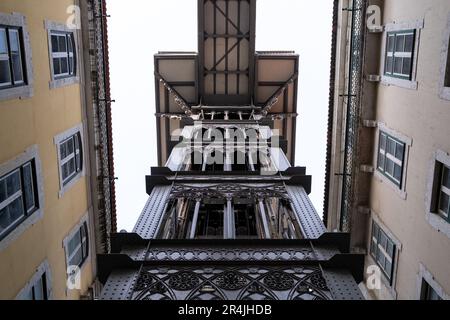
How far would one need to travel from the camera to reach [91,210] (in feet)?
54.9

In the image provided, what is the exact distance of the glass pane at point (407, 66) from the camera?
1321cm

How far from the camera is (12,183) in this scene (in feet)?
33.6

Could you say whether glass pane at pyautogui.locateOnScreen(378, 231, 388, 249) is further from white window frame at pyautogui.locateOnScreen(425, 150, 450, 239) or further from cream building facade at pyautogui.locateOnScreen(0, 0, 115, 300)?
cream building facade at pyautogui.locateOnScreen(0, 0, 115, 300)

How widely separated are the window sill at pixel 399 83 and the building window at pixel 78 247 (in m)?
11.6

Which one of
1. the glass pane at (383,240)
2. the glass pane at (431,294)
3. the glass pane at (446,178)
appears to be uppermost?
the glass pane at (446,178)

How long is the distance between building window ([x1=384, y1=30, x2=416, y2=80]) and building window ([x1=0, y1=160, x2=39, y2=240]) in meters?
11.1

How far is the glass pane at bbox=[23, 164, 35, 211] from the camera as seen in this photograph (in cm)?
1096

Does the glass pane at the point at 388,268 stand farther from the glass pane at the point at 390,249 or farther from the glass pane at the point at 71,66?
the glass pane at the point at 71,66

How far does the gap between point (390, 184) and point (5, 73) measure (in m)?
11.9

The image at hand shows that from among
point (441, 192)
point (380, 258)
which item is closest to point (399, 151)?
point (441, 192)

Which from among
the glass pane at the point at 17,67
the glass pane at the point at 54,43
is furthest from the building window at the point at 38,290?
the glass pane at the point at 54,43

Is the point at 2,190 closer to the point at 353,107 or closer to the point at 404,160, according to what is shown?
the point at 404,160

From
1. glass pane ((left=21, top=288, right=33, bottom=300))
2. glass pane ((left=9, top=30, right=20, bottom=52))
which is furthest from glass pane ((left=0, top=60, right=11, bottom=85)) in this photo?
glass pane ((left=21, top=288, right=33, bottom=300))

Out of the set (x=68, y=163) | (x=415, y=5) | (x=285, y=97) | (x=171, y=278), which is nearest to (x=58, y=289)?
(x=68, y=163)
